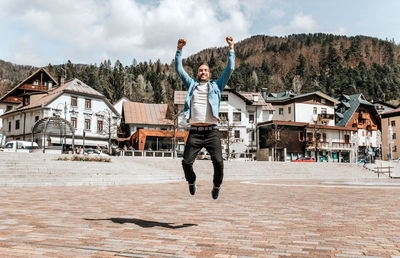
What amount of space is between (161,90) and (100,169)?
74.9m

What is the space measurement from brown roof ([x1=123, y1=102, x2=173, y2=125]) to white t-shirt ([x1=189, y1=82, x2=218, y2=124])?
2013 inches

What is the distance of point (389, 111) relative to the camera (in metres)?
72.9

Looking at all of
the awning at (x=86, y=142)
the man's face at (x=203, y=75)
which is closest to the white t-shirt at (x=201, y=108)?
the man's face at (x=203, y=75)

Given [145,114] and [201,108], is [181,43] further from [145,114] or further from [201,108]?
[145,114]

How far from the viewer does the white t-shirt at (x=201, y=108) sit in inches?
217

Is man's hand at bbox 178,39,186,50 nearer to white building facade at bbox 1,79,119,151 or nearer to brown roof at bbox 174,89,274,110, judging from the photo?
white building facade at bbox 1,79,119,151

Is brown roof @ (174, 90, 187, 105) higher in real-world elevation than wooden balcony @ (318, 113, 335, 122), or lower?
higher

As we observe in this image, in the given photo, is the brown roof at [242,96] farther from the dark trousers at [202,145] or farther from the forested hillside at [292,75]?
the dark trousers at [202,145]

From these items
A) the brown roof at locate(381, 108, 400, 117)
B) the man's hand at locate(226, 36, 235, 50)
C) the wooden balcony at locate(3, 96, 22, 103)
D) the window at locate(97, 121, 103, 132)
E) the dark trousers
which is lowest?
the dark trousers

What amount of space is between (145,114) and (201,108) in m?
53.7

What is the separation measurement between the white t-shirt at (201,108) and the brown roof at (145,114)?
168 ft

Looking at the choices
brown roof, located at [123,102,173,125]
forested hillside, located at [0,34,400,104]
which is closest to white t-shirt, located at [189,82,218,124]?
brown roof, located at [123,102,173,125]

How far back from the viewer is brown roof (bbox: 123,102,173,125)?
56625mm

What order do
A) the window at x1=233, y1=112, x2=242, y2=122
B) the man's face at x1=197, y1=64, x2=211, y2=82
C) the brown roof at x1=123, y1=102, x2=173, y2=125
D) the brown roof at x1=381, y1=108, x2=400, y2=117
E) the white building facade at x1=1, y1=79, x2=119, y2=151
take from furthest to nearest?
the brown roof at x1=381, y1=108, x2=400, y2=117, the brown roof at x1=123, y1=102, x2=173, y2=125, the window at x1=233, y1=112, x2=242, y2=122, the white building facade at x1=1, y1=79, x2=119, y2=151, the man's face at x1=197, y1=64, x2=211, y2=82
